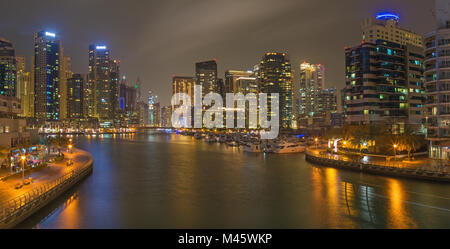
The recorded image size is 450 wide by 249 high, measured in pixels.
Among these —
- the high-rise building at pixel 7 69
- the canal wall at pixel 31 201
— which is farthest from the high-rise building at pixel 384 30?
the high-rise building at pixel 7 69

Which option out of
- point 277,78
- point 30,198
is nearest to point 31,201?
point 30,198

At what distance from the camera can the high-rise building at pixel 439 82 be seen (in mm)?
35594

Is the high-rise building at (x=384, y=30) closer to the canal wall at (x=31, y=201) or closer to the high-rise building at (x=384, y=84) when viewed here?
the high-rise building at (x=384, y=84)

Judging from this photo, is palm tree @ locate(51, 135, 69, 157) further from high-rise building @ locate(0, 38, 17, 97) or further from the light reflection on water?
high-rise building @ locate(0, 38, 17, 97)

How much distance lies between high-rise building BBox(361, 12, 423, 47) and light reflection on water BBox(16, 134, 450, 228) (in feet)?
193

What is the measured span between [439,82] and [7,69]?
161m

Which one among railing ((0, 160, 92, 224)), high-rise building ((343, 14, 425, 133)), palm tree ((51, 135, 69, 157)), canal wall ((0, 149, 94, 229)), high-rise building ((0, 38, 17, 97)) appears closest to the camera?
canal wall ((0, 149, 94, 229))

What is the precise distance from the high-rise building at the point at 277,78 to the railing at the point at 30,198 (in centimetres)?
17189

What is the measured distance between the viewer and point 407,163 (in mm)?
31953

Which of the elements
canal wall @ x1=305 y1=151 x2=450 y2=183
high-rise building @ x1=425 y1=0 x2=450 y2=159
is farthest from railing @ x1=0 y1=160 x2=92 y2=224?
high-rise building @ x1=425 y1=0 x2=450 y2=159

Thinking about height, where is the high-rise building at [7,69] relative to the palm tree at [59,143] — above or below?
above

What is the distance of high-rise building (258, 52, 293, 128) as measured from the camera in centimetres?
18962
